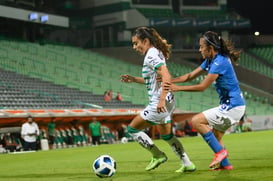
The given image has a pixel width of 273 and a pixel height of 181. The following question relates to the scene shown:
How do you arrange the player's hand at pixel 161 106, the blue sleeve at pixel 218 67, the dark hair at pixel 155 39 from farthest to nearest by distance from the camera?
the dark hair at pixel 155 39, the blue sleeve at pixel 218 67, the player's hand at pixel 161 106

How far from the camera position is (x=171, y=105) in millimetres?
8773

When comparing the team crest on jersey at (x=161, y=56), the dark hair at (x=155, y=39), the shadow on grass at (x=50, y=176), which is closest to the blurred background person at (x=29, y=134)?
the shadow on grass at (x=50, y=176)

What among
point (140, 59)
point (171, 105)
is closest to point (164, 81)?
point (171, 105)

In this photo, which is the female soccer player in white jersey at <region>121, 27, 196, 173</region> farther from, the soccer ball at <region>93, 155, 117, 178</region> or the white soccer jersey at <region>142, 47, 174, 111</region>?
the soccer ball at <region>93, 155, 117, 178</region>

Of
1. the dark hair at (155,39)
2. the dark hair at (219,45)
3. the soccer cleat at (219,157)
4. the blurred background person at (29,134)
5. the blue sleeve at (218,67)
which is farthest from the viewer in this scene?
the blurred background person at (29,134)

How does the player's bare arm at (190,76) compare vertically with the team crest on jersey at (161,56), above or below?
below

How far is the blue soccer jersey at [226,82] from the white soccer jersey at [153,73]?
822 mm

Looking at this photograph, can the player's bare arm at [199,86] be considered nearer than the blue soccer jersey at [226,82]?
Yes

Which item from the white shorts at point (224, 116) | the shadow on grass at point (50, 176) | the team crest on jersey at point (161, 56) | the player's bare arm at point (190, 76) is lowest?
the shadow on grass at point (50, 176)

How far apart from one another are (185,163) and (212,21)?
45339mm

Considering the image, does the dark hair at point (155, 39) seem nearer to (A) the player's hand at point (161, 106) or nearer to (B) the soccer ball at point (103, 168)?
(A) the player's hand at point (161, 106)

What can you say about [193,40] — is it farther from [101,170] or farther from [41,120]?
[101,170]

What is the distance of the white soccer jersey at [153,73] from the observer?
8.60 m

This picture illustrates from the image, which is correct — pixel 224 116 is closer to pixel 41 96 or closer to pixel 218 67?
pixel 218 67
